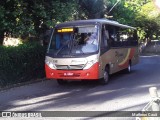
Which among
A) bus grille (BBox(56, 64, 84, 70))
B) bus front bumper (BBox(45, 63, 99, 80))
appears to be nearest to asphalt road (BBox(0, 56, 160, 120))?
bus front bumper (BBox(45, 63, 99, 80))

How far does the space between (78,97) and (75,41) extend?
303 centimetres

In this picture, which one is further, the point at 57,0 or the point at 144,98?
the point at 57,0

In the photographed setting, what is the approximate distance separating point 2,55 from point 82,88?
3.40 m

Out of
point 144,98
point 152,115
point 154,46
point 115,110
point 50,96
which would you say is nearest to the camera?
point 152,115

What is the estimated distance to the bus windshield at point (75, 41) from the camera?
13133 millimetres

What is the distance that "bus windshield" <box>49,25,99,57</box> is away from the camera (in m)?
13.1

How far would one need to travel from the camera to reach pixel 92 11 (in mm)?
31938

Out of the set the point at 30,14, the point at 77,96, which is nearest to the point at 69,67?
the point at 77,96

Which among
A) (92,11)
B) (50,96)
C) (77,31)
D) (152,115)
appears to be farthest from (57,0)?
(92,11)

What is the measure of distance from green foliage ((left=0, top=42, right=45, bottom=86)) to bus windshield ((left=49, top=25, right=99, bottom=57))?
1.57 m

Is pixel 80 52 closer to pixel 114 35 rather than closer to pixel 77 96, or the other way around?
pixel 77 96

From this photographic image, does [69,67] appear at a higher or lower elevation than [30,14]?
lower

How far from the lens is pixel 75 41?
43.9 feet

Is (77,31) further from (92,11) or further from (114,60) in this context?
(92,11)
